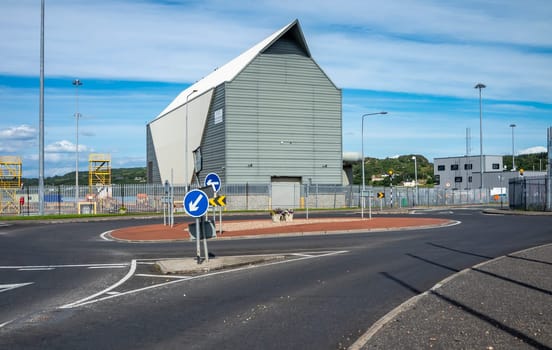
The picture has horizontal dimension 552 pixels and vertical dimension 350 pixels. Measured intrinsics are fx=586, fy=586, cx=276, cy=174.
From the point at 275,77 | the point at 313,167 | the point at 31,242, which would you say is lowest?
the point at 31,242

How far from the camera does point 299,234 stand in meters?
25.3

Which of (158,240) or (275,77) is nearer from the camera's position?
(158,240)

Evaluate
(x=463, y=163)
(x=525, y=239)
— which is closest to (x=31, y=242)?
(x=525, y=239)

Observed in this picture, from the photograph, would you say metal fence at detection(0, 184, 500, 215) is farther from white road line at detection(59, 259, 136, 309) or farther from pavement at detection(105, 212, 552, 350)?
pavement at detection(105, 212, 552, 350)

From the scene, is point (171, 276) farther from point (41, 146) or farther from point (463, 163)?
point (463, 163)

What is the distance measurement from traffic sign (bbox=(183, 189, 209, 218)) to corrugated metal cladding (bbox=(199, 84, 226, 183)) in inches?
1690

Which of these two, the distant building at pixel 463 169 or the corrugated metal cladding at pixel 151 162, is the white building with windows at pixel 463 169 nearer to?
the distant building at pixel 463 169

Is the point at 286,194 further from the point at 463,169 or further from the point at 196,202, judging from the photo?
the point at 463,169

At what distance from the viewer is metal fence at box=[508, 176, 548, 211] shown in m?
44.2

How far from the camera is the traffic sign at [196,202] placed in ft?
45.9

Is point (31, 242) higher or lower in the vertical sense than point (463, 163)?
lower

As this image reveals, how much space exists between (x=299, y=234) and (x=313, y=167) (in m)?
34.7

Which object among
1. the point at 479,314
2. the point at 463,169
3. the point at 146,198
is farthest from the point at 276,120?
the point at 463,169

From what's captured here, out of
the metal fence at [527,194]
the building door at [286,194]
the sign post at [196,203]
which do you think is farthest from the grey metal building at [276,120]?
the sign post at [196,203]
